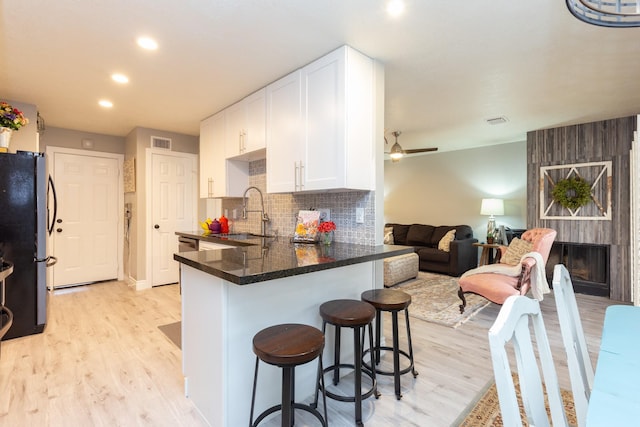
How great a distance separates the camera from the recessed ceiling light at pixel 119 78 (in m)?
2.84

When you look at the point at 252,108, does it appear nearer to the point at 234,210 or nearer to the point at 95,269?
the point at 234,210

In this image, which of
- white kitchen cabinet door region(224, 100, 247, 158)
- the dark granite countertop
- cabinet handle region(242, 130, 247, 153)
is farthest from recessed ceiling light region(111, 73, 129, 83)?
the dark granite countertop

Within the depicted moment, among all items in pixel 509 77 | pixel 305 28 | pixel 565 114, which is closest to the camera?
pixel 305 28

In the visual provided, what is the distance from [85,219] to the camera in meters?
4.87

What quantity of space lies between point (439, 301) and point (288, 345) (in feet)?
10.4

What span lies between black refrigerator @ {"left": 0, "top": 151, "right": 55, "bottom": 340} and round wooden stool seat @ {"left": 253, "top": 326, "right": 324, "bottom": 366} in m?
2.87

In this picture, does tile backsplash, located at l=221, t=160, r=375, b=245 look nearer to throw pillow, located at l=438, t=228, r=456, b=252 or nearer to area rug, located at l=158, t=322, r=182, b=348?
area rug, located at l=158, t=322, r=182, b=348

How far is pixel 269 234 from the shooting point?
362cm

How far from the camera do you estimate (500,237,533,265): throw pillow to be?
3845 millimetres

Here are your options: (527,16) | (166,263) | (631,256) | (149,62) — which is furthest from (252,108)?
(631,256)

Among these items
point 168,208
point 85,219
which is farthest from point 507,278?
point 85,219

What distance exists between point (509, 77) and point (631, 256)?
123 inches

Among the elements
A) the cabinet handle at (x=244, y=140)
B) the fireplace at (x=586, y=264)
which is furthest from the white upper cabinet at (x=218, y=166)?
the fireplace at (x=586, y=264)

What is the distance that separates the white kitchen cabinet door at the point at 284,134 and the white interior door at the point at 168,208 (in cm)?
265
